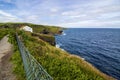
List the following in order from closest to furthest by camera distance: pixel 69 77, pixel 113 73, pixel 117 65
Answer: pixel 69 77 → pixel 113 73 → pixel 117 65

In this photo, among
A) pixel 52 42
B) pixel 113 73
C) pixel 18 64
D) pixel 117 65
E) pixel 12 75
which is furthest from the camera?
pixel 52 42

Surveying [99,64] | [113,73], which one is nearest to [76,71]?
[113,73]

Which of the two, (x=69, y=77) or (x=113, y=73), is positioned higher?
(x=69, y=77)

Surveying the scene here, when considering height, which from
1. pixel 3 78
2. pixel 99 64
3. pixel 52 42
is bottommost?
pixel 99 64

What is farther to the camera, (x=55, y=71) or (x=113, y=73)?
(x=113, y=73)

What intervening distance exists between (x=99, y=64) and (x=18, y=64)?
33.8 m

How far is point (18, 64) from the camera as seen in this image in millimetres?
16875

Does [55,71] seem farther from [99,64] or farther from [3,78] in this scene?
[99,64]

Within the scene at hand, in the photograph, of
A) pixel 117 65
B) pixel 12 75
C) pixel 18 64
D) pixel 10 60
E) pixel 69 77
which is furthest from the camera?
pixel 117 65

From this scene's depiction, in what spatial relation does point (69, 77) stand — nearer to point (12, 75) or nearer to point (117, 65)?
point (12, 75)

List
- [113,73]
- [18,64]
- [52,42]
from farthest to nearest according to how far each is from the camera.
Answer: [52,42]
[113,73]
[18,64]

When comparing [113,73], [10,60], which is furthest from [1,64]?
[113,73]

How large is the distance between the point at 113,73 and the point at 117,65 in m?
7.39

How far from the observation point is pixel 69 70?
14688 mm
